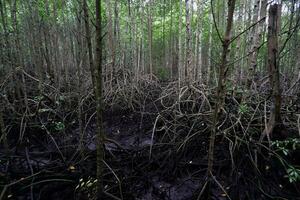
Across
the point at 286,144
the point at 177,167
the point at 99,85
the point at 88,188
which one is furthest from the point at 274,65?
the point at 88,188

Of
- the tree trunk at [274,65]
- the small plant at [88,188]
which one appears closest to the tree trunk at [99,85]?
the small plant at [88,188]

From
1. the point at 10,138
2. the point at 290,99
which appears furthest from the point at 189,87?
the point at 10,138

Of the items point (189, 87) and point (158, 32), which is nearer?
point (189, 87)

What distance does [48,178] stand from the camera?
2.07 m

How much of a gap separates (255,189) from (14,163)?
2604 mm

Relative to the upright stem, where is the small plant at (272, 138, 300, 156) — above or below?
below

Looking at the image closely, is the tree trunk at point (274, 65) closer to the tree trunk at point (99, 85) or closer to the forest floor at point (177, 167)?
the forest floor at point (177, 167)


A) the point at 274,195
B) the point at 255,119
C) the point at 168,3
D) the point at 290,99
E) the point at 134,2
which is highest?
the point at 168,3

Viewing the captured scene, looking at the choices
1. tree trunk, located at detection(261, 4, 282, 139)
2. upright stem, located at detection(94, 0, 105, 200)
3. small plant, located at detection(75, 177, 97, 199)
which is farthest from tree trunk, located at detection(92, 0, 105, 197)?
tree trunk, located at detection(261, 4, 282, 139)

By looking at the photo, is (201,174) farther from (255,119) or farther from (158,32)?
(158,32)

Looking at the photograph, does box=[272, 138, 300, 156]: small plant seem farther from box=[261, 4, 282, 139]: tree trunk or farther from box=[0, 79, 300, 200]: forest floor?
box=[261, 4, 282, 139]: tree trunk

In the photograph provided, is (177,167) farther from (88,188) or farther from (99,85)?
(99,85)

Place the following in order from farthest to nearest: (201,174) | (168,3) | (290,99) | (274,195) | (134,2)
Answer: (168,3) < (134,2) < (290,99) < (201,174) < (274,195)

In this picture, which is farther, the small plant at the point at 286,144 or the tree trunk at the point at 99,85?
the small plant at the point at 286,144
